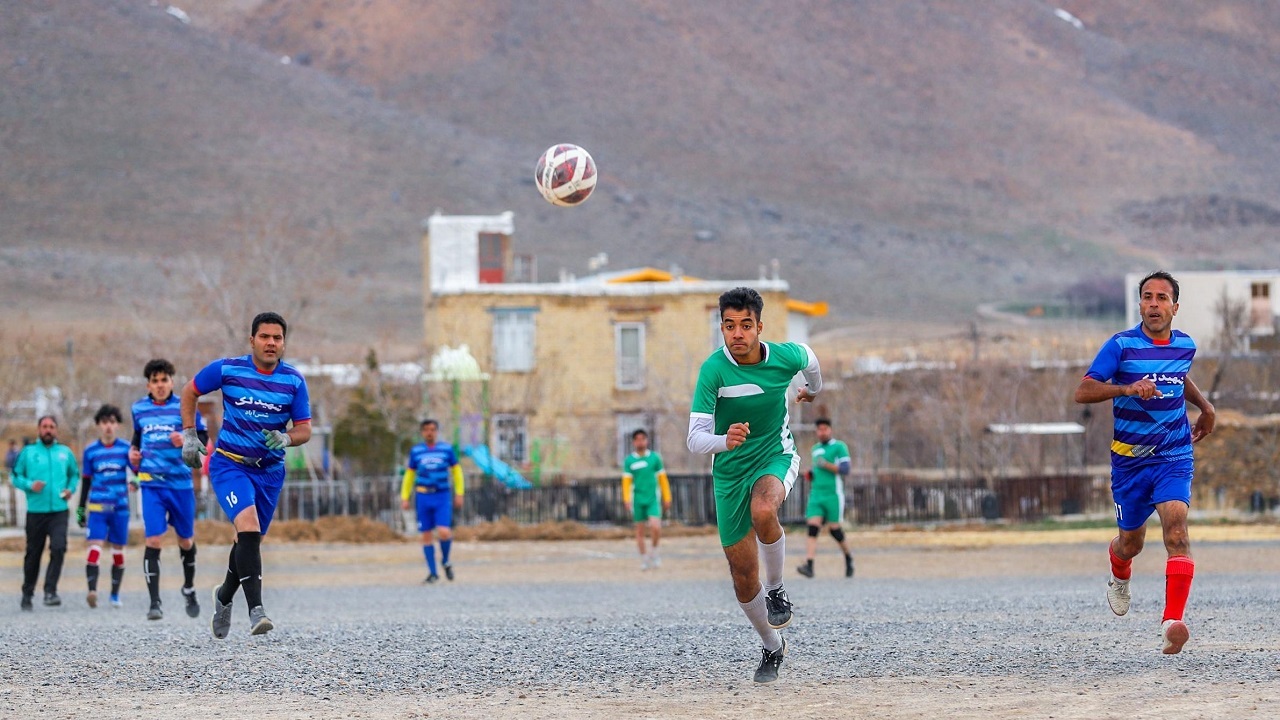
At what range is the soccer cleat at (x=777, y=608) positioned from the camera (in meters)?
10.0

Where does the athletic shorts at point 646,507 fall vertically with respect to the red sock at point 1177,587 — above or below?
above

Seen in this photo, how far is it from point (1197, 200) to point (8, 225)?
116 meters

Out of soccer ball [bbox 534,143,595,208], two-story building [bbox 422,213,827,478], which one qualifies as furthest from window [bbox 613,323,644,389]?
soccer ball [bbox 534,143,595,208]

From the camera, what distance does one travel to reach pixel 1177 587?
400 inches

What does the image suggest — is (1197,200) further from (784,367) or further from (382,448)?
(784,367)

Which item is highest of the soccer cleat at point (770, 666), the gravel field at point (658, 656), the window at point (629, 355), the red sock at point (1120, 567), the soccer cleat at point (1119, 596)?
the window at point (629, 355)

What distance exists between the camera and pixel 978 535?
3494cm

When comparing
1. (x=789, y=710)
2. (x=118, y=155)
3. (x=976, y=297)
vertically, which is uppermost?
(x=118, y=155)

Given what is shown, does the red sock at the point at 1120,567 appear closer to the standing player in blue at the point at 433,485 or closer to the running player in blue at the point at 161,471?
the running player in blue at the point at 161,471

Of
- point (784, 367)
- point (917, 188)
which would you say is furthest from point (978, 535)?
point (917, 188)

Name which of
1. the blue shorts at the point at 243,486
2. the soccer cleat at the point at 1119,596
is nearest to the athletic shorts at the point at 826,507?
the soccer cleat at the point at 1119,596

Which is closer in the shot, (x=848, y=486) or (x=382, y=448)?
(x=848, y=486)

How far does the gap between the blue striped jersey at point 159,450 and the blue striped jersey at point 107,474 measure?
8.50 feet

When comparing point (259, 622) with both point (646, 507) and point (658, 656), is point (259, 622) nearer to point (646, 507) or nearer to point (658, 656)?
point (658, 656)
